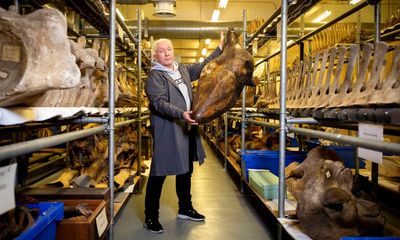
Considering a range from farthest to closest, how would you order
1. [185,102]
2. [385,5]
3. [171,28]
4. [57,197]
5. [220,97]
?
1. [385,5]
2. [171,28]
3. [185,102]
4. [220,97]
5. [57,197]

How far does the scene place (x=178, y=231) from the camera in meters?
3.20

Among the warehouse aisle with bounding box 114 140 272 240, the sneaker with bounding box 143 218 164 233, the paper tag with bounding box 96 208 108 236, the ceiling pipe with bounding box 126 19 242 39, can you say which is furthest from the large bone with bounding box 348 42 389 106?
the ceiling pipe with bounding box 126 19 242 39

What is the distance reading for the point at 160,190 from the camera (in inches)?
130

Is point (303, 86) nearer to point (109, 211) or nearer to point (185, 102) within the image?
point (185, 102)

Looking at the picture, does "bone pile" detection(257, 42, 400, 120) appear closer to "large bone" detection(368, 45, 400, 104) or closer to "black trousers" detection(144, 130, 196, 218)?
"large bone" detection(368, 45, 400, 104)

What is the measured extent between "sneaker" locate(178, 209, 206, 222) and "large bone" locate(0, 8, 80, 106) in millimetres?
2305

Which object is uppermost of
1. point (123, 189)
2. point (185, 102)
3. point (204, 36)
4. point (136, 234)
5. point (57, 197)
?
point (204, 36)

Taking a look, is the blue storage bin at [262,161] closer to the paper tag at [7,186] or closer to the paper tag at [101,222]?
the paper tag at [101,222]

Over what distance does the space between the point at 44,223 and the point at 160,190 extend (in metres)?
1.71

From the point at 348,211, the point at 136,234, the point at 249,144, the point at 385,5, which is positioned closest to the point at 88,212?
the point at 136,234

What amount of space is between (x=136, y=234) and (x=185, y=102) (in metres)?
1.25

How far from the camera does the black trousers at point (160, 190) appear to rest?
324 cm

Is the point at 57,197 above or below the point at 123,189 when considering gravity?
above

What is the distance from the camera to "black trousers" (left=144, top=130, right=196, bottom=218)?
324 cm
